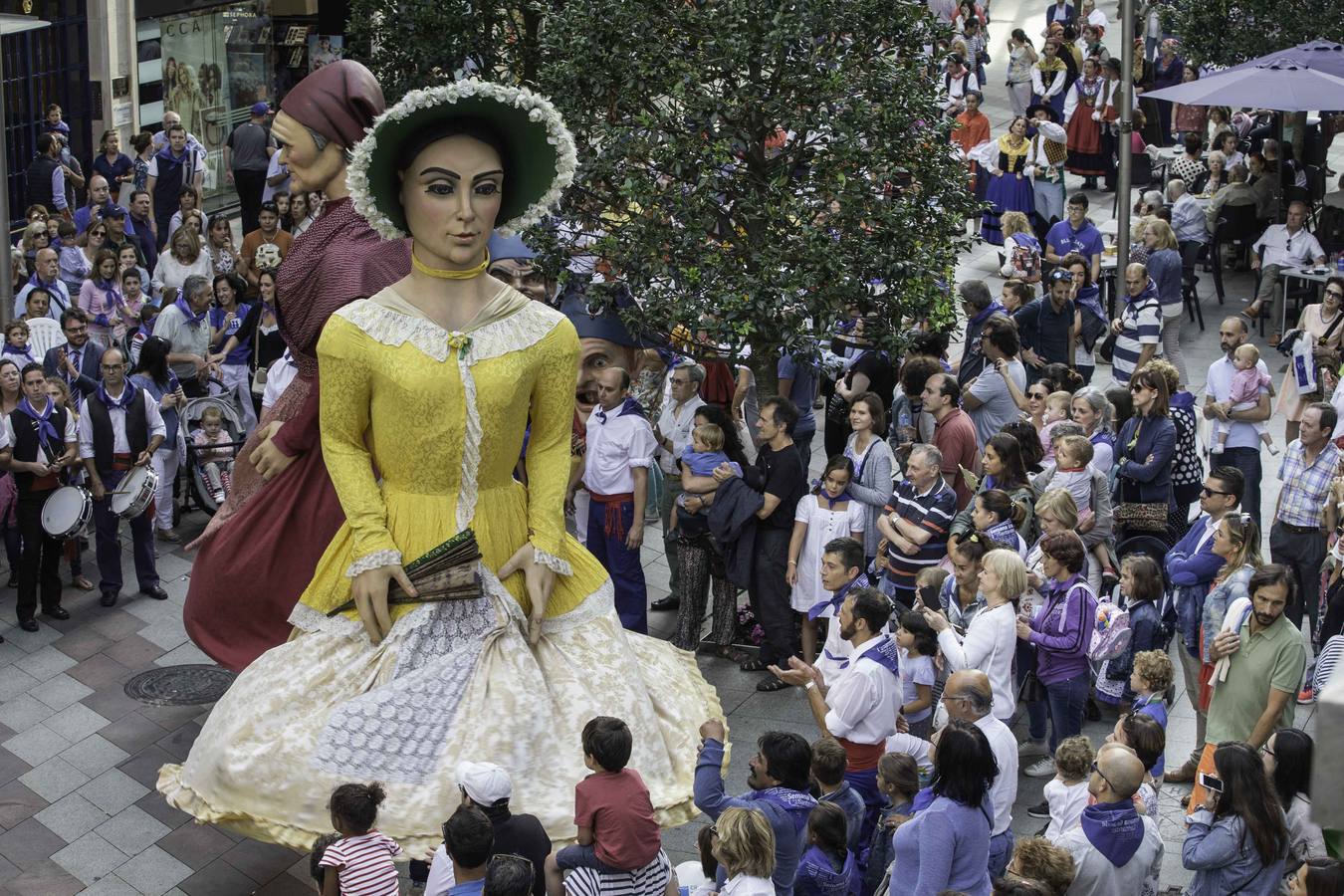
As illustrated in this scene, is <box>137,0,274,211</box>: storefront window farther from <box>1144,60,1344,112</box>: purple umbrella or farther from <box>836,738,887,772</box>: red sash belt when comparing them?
<box>836,738,887,772</box>: red sash belt

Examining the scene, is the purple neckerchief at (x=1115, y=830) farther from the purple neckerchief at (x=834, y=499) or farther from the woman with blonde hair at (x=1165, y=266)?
the woman with blonde hair at (x=1165, y=266)

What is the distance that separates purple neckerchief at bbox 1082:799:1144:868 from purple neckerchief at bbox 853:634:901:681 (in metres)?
1.39

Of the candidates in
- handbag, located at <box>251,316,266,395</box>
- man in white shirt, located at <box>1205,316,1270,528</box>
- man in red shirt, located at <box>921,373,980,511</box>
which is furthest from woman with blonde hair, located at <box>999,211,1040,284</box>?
handbag, located at <box>251,316,266,395</box>

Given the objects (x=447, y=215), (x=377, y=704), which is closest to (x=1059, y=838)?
(x=377, y=704)

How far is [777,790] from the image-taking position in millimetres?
6418

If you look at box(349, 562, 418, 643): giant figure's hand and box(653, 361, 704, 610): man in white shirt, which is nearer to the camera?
box(349, 562, 418, 643): giant figure's hand

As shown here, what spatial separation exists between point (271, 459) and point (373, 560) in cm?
127

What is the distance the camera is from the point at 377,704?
20.5 ft

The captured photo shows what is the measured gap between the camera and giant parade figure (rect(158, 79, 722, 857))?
6.21 metres

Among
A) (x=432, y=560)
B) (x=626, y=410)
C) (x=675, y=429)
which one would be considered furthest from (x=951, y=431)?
(x=432, y=560)

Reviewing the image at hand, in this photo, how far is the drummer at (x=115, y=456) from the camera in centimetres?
1059

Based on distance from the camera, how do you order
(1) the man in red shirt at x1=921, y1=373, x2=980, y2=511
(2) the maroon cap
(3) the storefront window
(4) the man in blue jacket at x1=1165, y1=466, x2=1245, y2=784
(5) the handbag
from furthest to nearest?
(3) the storefront window, (5) the handbag, (1) the man in red shirt at x1=921, y1=373, x2=980, y2=511, (4) the man in blue jacket at x1=1165, y1=466, x2=1245, y2=784, (2) the maroon cap

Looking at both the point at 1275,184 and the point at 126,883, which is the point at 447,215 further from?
the point at 1275,184

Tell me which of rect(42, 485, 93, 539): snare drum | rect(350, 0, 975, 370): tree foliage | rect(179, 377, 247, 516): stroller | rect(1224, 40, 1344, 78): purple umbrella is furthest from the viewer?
rect(1224, 40, 1344, 78): purple umbrella
